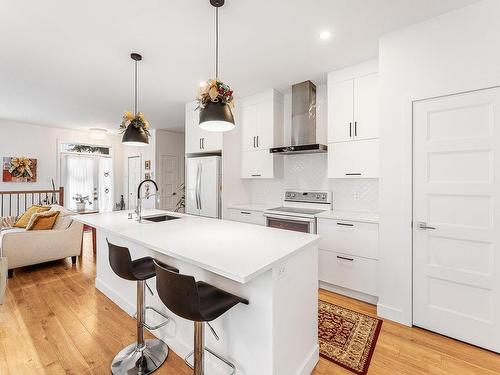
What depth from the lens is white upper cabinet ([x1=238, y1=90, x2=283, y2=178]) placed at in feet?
12.8

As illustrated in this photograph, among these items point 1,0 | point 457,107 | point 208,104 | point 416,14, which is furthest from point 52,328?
point 416,14

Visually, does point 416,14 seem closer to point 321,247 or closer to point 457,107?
point 457,107

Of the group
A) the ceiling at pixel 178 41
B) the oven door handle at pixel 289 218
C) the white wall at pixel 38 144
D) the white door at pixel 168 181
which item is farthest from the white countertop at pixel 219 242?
the white wall at pixel 38 144

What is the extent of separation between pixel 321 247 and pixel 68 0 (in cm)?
343

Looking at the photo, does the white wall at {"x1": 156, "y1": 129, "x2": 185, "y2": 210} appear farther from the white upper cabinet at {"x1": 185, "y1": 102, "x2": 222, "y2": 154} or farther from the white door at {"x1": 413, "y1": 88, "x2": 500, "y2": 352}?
the white door at {"x1": 413, "y1": 88, "x2": 500, "y2": 352}

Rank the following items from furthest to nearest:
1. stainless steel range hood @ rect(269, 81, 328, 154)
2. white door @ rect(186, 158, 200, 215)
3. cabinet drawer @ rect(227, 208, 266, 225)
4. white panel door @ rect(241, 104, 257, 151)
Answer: white door @ rect(186, 158, 200, 215), white panel door @ rect(241, 104, 257, 151), cabinet drawer @ rect(227, 208, 266, 225), stainless steel range hood @ rect(269, 81, 328, 154)

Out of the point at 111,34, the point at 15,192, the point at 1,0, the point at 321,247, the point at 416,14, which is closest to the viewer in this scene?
the point at 1,0

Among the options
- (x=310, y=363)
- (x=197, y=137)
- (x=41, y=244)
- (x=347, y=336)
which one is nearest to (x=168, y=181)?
(x=197, y=137)

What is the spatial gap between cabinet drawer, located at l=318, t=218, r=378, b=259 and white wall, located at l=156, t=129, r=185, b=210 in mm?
4947

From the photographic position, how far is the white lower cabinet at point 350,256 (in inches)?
105

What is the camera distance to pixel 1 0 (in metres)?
1.97

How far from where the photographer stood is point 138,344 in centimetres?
190

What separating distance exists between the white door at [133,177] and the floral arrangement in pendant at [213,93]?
5.76 m

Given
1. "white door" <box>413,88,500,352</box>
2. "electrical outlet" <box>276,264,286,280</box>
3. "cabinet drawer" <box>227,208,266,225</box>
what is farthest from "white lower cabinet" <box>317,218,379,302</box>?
"electrical outlet" <box>276,264,286,280</box>
